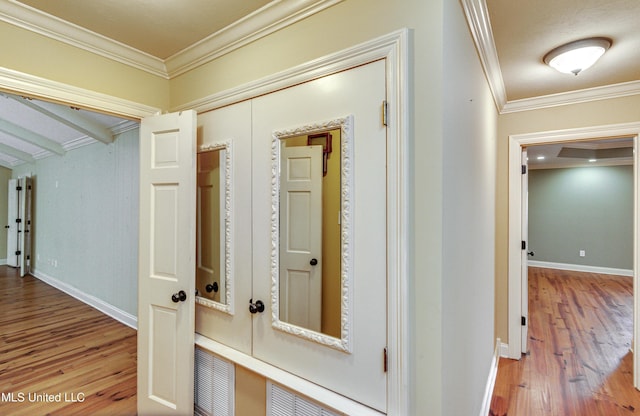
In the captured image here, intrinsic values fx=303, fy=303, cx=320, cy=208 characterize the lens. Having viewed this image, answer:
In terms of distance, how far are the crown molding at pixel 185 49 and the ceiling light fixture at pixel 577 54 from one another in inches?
61.6

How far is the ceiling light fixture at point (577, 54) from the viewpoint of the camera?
1.82 m

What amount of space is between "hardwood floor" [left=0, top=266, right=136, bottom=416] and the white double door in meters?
0.76

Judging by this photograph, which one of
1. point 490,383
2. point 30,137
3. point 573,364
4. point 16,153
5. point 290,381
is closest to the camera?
point 290,381

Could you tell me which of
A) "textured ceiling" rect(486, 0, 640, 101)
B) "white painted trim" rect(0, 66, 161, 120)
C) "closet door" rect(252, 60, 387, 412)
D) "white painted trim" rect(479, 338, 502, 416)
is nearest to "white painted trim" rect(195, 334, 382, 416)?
"closet door" rect(252, 60, 387, 412)

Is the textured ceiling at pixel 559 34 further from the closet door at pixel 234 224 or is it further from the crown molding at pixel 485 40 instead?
the closet door at pixel 234 224

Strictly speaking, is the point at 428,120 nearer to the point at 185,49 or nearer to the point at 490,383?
the point at 185,49

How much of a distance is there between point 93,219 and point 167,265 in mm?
3314

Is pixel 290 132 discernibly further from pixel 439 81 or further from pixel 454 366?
pixel 454 366

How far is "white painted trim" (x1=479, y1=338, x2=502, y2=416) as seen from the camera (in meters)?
2.06

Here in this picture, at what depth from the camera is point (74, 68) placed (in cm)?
173

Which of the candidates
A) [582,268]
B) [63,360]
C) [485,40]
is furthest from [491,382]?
[582,268]

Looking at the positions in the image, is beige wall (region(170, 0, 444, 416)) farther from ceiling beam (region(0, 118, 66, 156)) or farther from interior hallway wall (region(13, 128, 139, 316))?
ceiling beam (region(0, 118, 66, 156))

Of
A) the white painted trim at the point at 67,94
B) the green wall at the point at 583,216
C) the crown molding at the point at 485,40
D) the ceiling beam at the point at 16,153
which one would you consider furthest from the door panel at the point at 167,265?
the green wall at the point at 583,216

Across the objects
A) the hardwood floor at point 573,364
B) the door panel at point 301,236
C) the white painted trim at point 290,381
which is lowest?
the hardwood floor at point 573,364
